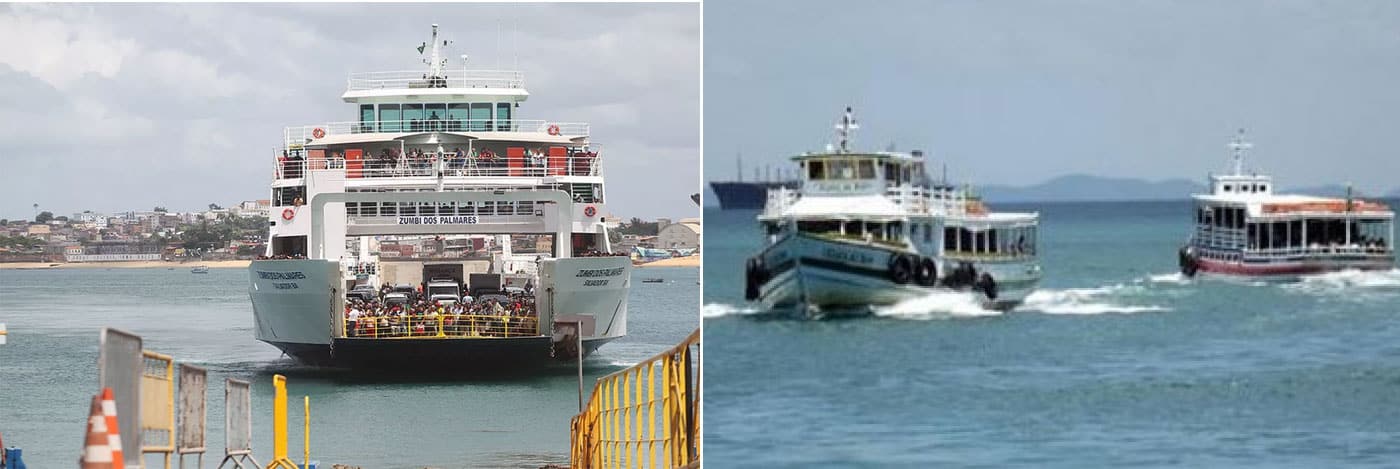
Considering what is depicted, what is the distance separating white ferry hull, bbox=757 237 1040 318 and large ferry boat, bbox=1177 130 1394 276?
5768 mm

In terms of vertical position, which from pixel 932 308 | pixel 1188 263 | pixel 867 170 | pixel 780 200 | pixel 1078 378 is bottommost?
pixel 1078 378

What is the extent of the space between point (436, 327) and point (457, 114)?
18.6ft

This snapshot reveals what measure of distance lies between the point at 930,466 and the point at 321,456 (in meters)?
10.1

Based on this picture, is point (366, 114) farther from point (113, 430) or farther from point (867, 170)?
point (113, 430)

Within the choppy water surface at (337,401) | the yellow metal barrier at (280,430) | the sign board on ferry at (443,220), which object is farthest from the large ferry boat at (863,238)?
the yellow metal barrier at (280,430)

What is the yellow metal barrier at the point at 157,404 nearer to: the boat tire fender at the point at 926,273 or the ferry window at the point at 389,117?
the ferry window at the point at 389,117

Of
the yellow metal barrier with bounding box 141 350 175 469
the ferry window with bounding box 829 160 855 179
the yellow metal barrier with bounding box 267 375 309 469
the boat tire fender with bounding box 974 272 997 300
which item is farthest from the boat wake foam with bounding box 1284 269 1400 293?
the yellow metal barrier with bounding box 141 350 175 469

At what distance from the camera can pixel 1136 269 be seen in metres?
38.2

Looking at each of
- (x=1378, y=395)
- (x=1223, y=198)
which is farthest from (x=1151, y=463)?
(x=1223, y=198)

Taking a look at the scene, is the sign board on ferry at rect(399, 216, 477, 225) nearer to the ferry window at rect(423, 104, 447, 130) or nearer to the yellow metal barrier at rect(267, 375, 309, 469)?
the ferry window at rect(423, 104, 447, 130)

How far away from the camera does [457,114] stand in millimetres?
24953

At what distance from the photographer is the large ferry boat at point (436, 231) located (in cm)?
2005

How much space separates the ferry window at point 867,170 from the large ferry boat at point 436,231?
19.9ft

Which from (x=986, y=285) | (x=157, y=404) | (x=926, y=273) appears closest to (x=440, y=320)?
(x=926, y=273)
